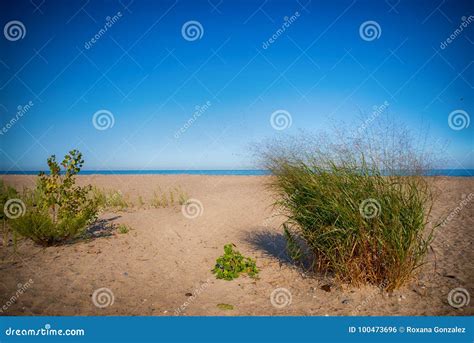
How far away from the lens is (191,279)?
4887mm

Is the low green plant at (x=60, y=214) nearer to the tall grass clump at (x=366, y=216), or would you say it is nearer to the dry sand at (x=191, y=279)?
the dry sand at (x=191, y=279)

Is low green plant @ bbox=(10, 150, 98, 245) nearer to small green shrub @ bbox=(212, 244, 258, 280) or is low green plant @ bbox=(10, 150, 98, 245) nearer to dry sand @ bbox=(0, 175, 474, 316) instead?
A: dry sand @ bbox=(0, 175, 474, 316)

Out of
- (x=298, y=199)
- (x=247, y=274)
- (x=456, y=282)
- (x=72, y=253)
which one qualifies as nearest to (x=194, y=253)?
(x=247, y=274)

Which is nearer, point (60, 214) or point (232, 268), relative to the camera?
point (232, 268)

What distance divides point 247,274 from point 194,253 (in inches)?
65.9

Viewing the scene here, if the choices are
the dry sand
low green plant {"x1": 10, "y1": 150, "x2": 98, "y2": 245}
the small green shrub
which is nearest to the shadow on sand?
the dry sand

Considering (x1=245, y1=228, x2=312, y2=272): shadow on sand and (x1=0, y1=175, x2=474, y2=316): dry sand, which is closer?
(x1=0, y1=175, x2=474, y2=316): dry sand

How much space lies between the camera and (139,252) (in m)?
6.03

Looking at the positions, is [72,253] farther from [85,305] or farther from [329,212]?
[329,212]

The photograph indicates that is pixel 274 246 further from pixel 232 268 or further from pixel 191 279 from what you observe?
pixel 191 279

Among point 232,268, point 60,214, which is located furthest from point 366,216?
point 60,214

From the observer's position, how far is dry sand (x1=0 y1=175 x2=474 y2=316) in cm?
375

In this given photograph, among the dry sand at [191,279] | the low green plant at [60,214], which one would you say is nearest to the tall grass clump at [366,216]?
the dry sand at [191,279]

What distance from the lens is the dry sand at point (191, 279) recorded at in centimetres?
375
